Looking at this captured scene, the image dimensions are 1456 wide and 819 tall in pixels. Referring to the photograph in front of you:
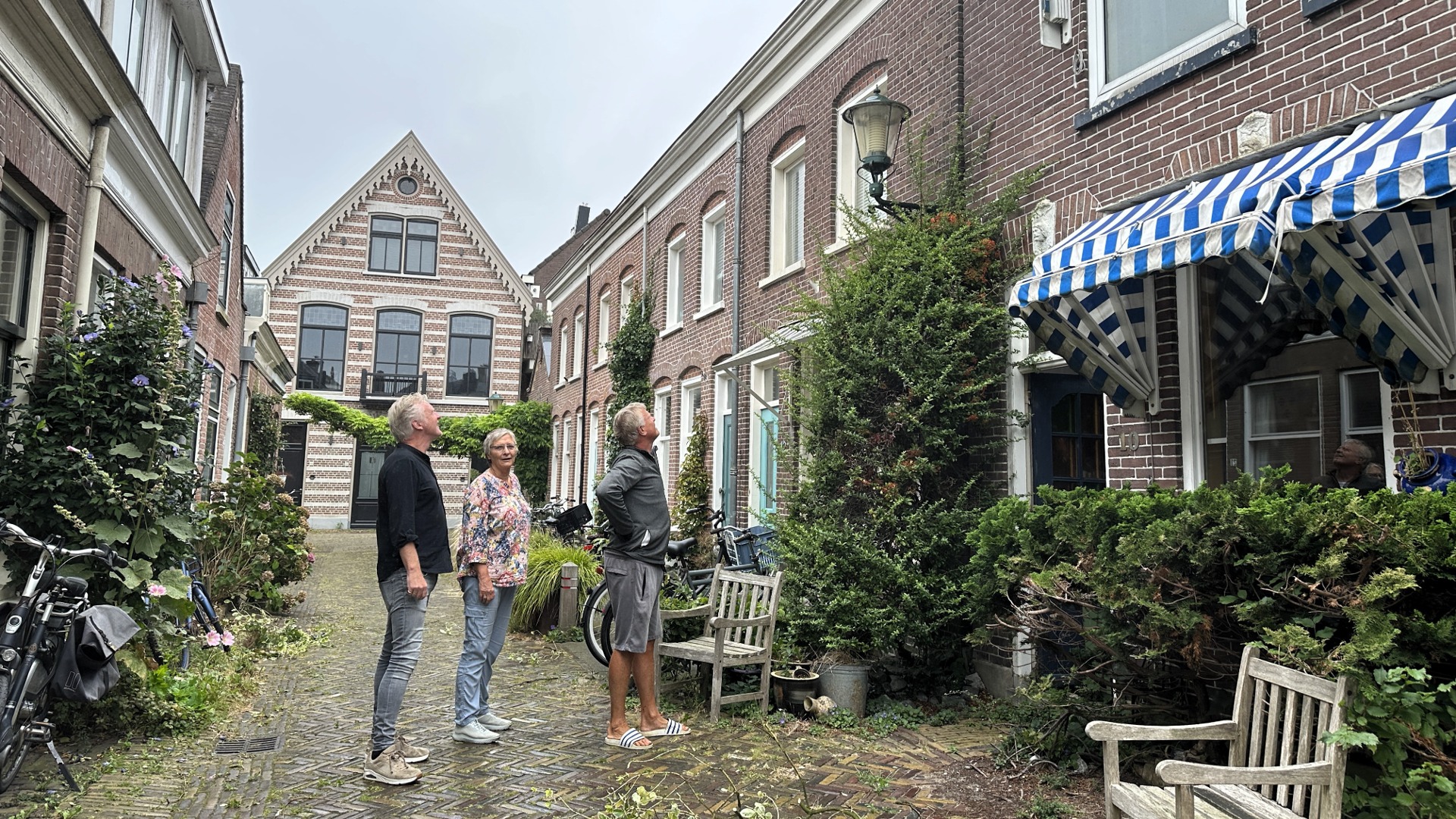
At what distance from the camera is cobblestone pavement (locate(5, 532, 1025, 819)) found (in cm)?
420

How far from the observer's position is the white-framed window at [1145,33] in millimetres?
5281

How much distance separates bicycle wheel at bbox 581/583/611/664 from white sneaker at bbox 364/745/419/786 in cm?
239

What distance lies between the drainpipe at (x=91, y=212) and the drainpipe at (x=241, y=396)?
10.3m

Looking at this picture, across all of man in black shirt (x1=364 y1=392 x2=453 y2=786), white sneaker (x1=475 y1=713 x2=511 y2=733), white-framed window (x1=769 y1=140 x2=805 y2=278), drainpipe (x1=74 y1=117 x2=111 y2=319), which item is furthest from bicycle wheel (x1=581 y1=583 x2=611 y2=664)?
white-framed window (x1=769 y1=140 x2=805 y2=278)

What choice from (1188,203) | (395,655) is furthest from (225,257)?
(1188,203)

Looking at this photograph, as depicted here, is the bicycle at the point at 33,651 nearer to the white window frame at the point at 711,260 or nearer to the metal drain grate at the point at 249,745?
the metal drain grate at the point at 249,745

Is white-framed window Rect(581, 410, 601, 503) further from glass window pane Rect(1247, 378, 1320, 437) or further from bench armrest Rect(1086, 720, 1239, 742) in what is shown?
bench armrest Rect(1086, 720, 1239, 742)

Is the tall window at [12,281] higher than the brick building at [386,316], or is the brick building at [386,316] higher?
the brick building at [386,316]

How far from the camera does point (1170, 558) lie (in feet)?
12.5

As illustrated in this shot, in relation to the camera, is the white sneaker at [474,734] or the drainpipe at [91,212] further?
the drainpipe at [91,212]

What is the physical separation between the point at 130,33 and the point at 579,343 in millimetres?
14316

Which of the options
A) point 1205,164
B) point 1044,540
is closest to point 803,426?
point 1044,540

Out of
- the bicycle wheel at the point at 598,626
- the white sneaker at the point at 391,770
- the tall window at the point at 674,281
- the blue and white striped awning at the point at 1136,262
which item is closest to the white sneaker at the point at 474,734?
the white sneaker at the point at 391,770

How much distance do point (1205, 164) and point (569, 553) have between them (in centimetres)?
653
